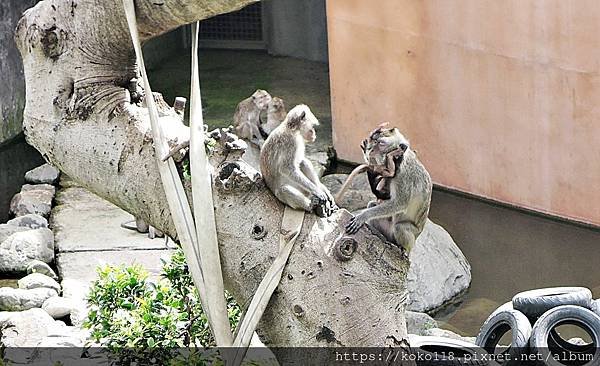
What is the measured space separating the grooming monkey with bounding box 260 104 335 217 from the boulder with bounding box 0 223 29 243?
19.9ft

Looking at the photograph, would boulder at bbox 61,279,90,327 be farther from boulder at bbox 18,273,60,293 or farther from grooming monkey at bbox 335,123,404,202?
grooming monkey at bbox 335,123,404,202

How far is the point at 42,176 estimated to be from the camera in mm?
12398

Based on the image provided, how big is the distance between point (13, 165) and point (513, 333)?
27.3 ft

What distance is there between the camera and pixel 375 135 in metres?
5.12

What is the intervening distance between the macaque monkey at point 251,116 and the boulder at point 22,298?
2.76 metres

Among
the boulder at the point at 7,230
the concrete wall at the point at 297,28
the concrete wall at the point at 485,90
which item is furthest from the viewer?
the concrete wall at the point at 297,28

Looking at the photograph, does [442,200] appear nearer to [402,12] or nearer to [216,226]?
[402,12]

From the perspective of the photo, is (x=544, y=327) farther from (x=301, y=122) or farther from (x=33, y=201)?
(x=33, y=201)

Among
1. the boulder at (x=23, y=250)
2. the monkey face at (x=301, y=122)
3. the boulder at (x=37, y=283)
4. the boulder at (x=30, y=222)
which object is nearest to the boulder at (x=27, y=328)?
the boulder at (x=37, y=283)

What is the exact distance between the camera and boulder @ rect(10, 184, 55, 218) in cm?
1152

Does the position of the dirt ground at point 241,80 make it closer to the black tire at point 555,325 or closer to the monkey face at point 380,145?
the black tire at point 555,325

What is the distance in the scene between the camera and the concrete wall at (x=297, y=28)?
16172 mm

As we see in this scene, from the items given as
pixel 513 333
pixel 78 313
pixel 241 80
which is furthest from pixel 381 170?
pixel 241 80

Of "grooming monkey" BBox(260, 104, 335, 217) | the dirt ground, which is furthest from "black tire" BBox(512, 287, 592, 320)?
the dirt ground
